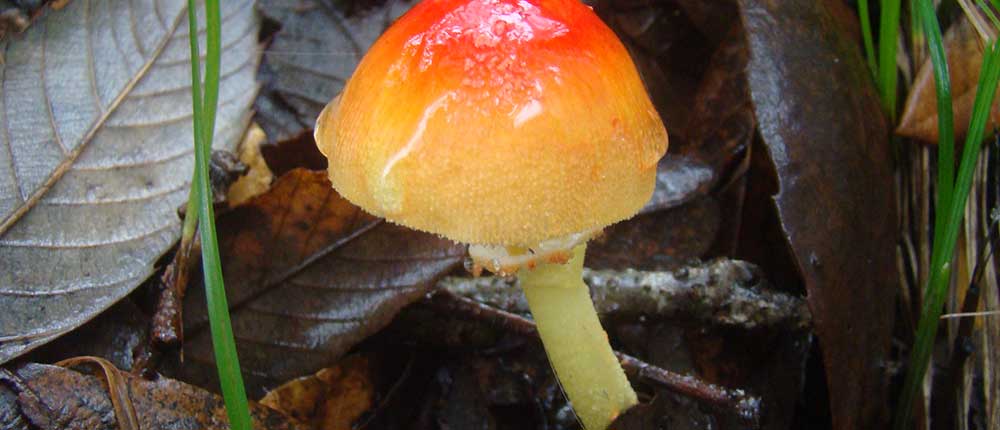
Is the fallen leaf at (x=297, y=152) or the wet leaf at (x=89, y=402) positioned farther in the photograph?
the fallen leaf at (x=297, y=152)

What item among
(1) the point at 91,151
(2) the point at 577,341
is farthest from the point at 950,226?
(1) the point at 91,151

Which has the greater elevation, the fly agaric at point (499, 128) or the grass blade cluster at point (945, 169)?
the fly agaric at point (499, 128)

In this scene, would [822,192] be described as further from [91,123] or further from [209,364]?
[91,123]

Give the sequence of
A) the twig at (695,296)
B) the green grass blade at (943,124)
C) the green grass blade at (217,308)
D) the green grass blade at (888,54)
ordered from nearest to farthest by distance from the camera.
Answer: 1. the green grass blade at (217,308)
2. the green grass blade at (943,124)
3. the green grass blade at (888,54)
4. the twig at (695,296)

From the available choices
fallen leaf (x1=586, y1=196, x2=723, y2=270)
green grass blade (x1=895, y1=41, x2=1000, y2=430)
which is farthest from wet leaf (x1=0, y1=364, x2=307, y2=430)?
green grass blade (x1=895, y1=41, x2=1000, y2=430)

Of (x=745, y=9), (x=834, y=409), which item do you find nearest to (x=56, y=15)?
(x=745, y=9)

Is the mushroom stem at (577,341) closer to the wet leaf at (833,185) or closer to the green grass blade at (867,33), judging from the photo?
the wet leaf at (833,185)

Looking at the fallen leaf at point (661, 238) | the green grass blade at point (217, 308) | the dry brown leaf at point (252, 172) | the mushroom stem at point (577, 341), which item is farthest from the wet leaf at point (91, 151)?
the fallen leaf at point (661, 238)
